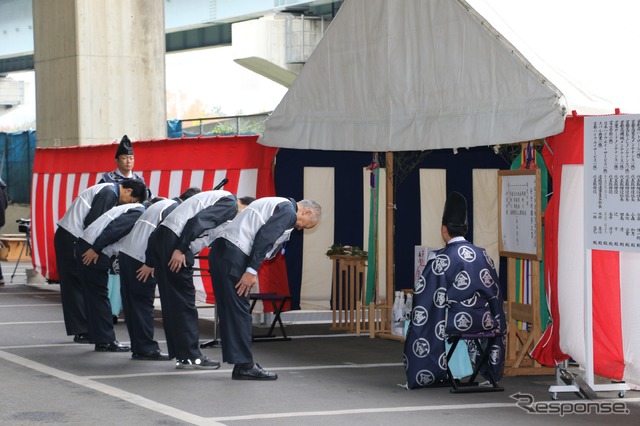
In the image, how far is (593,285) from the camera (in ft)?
27.4

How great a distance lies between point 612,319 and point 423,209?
4.71 meters

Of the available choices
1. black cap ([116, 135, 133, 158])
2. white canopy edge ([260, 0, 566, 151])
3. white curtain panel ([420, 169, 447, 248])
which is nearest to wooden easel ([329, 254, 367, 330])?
white curtain panel ([420, 169, 447, 248])

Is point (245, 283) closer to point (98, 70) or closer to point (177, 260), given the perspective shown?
point (177, 260)

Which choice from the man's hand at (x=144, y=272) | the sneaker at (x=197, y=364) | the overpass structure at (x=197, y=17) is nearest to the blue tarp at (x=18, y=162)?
the overpass structure at (x=197, y=17)

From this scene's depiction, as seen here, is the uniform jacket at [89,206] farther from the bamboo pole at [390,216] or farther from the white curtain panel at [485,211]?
the white curtain panel at [485,211]

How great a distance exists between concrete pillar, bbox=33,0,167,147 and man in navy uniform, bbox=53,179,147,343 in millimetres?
7584

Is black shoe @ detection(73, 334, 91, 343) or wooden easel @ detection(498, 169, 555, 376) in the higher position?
wooden easel @ detection(498, 169, 555, 376)

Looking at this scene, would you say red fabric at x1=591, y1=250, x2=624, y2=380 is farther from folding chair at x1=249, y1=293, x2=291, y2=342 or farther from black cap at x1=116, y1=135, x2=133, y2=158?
black cap at x1=116, y1=135, x2=133, y2=158

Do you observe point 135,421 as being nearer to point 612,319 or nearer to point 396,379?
point 396,379

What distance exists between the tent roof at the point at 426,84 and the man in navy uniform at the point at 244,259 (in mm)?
1389

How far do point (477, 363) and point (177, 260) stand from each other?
2.51m

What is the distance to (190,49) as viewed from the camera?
33.8 m

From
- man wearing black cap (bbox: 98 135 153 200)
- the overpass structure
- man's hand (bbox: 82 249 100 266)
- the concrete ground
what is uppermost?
the overpass structure

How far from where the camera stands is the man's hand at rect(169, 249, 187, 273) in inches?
378
